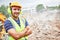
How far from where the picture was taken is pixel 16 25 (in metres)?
1.91

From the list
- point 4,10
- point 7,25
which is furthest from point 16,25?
point 4,10

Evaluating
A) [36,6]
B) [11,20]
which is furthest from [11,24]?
[36,6]

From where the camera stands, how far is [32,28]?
1.96 m

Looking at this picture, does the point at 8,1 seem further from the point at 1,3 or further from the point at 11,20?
the point at 11,20

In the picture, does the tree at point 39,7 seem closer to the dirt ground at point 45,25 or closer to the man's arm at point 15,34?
the dirt ground at point 45,25

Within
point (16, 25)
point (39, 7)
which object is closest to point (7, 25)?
point (16, 25)

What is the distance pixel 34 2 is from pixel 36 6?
0.05 m

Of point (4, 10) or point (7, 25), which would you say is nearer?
point (7, 25)

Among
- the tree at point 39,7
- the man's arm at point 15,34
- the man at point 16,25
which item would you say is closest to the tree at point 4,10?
the man at point 16,25

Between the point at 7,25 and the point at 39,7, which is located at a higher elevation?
the point at 39,7

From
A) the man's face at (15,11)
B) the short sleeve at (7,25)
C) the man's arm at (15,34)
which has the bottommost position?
the man's arm at (15,34)

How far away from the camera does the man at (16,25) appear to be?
1.88 metres

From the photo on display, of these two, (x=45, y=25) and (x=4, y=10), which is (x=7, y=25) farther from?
(x=45, y=25)

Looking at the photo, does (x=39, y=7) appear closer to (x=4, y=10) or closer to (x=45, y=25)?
(x=45, y=25)
